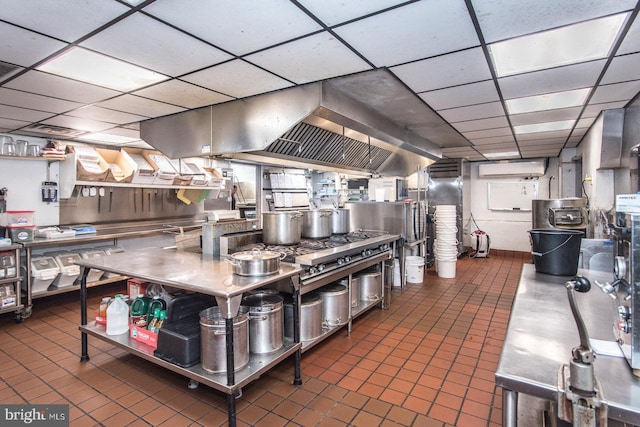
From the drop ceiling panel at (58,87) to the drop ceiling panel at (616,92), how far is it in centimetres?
451

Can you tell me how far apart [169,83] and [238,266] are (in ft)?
5.85

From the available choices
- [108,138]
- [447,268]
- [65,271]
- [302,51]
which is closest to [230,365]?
[302,51]

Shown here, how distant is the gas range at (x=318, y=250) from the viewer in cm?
287

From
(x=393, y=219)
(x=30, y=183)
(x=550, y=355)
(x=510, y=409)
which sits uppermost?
(x=30, y=183)

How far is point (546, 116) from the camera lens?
4184 mm

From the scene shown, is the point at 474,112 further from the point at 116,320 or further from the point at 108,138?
the point at 108,138

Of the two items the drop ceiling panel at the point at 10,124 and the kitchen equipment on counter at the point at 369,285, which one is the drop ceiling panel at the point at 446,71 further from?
the drop ceiling panel at the point at 10,124

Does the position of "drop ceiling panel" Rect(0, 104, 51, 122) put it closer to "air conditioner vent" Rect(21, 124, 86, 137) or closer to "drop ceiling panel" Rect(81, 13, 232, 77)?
"air conditioner vent" Rect(21, 124, 86, 137)

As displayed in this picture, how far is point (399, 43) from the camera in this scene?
224 cm

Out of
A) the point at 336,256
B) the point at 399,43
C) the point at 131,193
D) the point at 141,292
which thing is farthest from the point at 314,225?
the point at 131,193

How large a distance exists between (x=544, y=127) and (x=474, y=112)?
5.36 feet

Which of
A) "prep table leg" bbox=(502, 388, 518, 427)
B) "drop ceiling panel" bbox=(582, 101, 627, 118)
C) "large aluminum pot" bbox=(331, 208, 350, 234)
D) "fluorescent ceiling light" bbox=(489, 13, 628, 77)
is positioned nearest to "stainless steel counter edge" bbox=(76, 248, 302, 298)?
"prep table leg" bbox=(502, 388, 518, 427)

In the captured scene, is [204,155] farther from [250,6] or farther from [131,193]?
[131,193]

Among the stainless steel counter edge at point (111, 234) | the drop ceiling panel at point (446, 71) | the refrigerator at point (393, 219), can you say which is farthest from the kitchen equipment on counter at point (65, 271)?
the drop ceiling panel at point (446, 71)
